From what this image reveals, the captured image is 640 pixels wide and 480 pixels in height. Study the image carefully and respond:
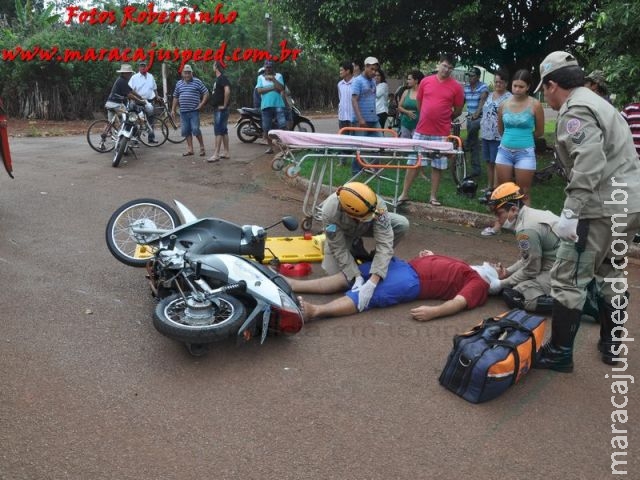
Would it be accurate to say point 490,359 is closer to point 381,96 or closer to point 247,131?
point 381,96

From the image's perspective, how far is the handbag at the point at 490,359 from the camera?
3568 mm

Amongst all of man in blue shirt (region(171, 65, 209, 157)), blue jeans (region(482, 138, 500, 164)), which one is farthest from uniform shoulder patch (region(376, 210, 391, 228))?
man in blue shirt (region(171, 65, 209, 157))

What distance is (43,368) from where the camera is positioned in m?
3.87

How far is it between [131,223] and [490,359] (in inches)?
133

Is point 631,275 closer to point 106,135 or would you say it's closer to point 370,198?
point 370,198

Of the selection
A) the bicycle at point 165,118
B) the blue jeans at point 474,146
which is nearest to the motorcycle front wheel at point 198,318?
the blue jeans at point 474,146

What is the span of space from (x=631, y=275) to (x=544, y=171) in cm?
414

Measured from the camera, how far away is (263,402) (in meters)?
3.57

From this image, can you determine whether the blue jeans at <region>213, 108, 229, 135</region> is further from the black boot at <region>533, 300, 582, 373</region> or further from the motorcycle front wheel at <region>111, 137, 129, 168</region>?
the black boot at <region>533, 300, 582, 373</region>

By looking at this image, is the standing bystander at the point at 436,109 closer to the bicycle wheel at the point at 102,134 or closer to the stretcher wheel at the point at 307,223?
the stretcher wheel at the point at 307,223

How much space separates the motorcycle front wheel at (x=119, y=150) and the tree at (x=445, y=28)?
3.99 m

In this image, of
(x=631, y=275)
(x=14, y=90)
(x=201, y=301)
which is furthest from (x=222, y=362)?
(x=14, y=90)

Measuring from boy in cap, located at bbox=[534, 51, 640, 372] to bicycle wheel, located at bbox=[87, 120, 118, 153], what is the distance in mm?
9774

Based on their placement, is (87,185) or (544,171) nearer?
(87,185)
